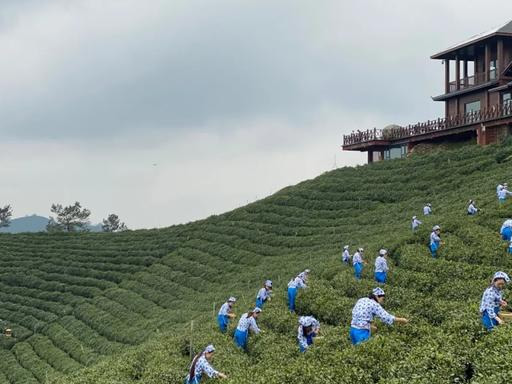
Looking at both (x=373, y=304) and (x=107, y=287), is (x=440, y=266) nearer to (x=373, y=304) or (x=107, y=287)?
(x=373, y=304)

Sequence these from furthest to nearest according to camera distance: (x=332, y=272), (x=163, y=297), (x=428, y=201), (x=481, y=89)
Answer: (x=481, y=89) → (x=428, y=201) → (x=163, y=297) → (x=332, y=272)

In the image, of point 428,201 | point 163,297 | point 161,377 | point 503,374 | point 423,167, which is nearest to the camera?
point 503,374

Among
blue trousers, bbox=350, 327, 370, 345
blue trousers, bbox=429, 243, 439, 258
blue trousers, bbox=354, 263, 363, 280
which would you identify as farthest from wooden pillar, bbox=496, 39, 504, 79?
blue trousers, bbox=350, 327, 370, 345

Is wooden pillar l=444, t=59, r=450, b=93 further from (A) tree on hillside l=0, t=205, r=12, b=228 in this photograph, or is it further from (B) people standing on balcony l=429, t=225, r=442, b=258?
(A) tree on hillside l=0, t=205, r=12, b=228

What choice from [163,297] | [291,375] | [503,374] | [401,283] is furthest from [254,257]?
[503,374]

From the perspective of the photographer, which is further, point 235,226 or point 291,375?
point 235,226

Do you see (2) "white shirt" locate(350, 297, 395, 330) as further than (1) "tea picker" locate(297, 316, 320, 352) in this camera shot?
No

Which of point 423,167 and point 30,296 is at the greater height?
point 423,167

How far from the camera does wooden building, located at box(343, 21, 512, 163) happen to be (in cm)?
4694

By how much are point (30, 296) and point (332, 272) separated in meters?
26.5

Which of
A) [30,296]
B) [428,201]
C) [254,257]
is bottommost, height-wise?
[30,296]

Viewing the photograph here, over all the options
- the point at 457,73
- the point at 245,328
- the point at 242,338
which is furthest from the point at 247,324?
the point at 457,73

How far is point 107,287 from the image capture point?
43125mm

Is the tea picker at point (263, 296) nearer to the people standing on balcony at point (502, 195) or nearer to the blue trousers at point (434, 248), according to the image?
the blue trousers at point (434, 248)
